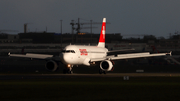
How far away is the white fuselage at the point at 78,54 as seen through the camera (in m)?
43.6

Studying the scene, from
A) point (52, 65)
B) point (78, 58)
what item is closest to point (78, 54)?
point (78, 58)

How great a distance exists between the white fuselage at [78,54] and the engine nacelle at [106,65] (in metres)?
2.73

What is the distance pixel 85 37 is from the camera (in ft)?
627

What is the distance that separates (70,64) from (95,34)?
147m

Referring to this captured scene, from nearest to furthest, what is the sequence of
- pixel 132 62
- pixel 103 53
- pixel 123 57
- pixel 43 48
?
pixel 123 57, pixel 103 53, pixel 132 62, pixel 43 48

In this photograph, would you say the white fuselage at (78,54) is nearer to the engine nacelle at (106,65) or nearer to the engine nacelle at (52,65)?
the engine nacelle at (106,65)

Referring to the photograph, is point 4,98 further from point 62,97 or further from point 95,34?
point 95,34

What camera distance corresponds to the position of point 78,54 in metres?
45.4

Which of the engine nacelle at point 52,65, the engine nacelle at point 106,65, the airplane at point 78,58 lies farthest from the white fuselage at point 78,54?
the engine nacelle at point 52,65

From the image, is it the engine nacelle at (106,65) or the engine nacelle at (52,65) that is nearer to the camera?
the engine nacelle at (106,65)

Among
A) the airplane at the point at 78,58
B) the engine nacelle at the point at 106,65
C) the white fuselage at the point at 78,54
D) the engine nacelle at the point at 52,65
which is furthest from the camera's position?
the engine nacelle at the point at 52,65

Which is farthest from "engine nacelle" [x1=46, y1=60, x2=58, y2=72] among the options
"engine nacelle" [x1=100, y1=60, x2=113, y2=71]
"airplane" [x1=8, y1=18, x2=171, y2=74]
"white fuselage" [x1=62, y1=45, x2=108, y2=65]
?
"engine nacelle" [x1=100, y1=60, x2=113, y2=71]

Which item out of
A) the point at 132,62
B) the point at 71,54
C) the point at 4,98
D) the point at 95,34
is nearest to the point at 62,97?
the point at 4,98

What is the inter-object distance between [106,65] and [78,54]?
4024 millimetres
